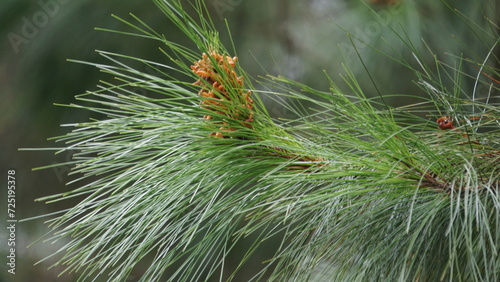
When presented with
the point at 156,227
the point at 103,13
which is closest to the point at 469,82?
the point at 103,13

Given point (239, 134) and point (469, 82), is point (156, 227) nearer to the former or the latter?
point (239, 134)
